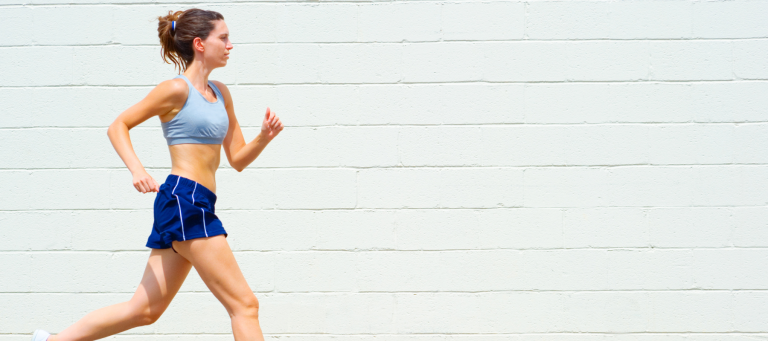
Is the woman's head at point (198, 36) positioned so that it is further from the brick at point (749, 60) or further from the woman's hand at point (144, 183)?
the brick at point (749, 60)

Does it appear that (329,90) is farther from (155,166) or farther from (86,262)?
(86,262)

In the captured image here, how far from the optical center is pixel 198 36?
287cm

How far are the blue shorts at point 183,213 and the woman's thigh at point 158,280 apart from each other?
68 mm

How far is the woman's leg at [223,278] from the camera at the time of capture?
269cm

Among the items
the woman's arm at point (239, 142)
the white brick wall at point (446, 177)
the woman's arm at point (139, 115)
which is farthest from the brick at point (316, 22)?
the woman's arm at point (139, 115)

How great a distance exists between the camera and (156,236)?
2789 millimetres

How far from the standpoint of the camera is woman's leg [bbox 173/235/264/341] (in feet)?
8.81

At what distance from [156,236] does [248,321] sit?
557mm

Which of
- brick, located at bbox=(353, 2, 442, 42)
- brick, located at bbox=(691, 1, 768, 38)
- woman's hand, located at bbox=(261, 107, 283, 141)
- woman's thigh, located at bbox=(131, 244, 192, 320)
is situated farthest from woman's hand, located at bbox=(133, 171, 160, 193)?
brick, located at bbox=(691, 1, 768, 38)

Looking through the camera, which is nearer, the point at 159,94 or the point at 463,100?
the point at 159,94

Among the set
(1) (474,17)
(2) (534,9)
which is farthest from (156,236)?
(2) (534,9)

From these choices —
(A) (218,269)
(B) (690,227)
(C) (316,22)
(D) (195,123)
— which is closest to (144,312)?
Answer: (A) (218,269)

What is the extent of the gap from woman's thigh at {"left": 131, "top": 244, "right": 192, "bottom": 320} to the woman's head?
0.88 meters

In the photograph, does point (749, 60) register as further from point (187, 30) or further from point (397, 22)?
point (187, 30)
